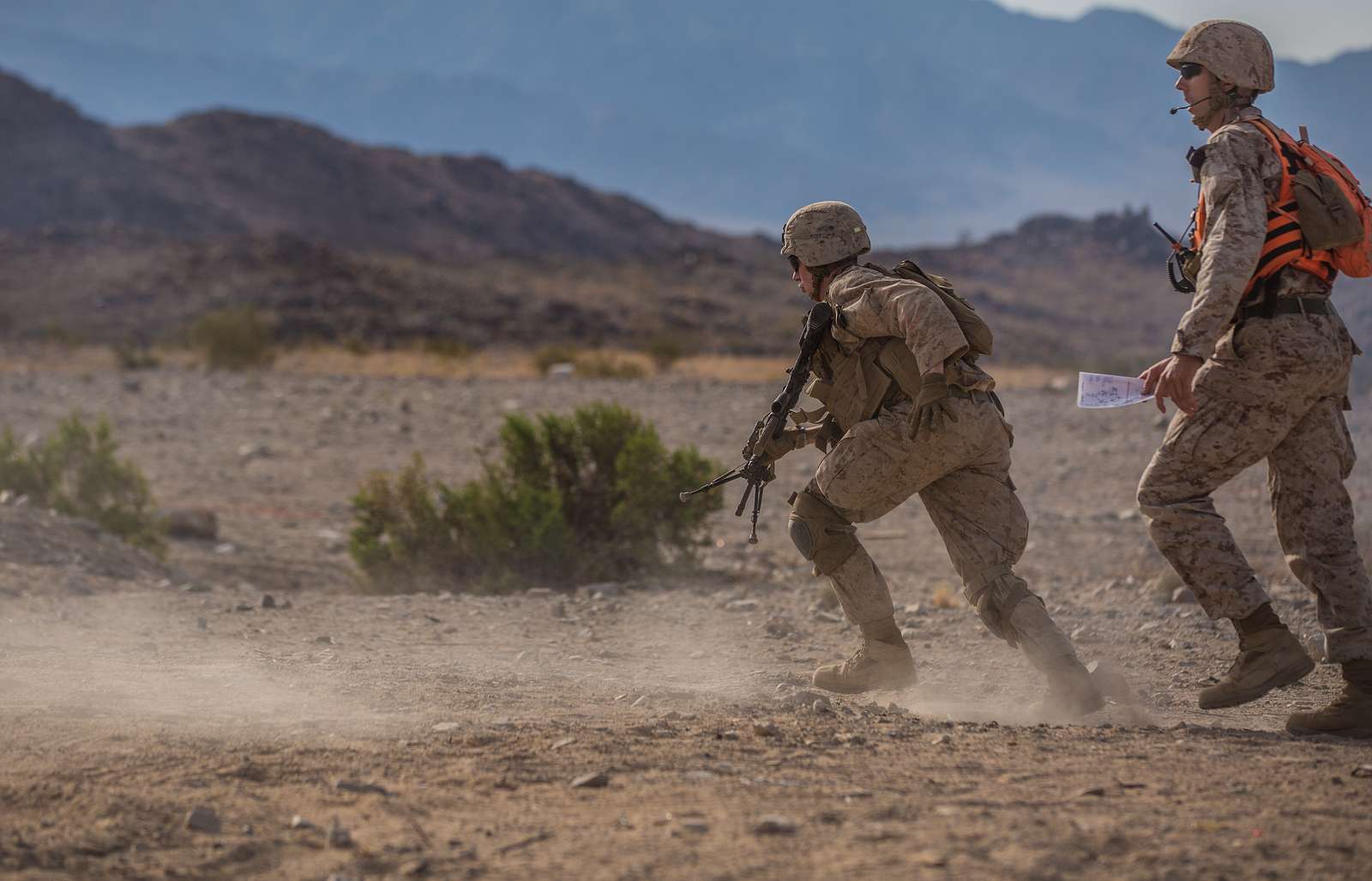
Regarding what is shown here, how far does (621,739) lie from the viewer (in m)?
3.91

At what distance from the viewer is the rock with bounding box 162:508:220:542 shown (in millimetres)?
10258

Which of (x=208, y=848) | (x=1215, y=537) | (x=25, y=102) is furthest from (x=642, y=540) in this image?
(x=25, y=102)

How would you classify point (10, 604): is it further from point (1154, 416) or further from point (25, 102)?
point (25, 102)

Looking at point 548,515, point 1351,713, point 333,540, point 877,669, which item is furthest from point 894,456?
point 333,540

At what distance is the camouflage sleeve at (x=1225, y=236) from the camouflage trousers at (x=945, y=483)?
28.1 inches

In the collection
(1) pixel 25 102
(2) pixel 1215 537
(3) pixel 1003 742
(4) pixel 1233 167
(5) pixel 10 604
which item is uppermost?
(1) pixel 25 102

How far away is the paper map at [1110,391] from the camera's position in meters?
4.16

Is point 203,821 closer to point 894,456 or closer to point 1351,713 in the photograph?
point 894,456

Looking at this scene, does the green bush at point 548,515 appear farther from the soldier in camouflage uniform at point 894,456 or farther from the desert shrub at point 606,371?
the desert shrub at point 606,371

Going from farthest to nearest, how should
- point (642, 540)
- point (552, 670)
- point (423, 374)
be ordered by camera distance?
point (423, 374), point (642, 540), point (552, 670)

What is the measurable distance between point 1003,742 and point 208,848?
7.07ft

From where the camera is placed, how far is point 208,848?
2992 mm

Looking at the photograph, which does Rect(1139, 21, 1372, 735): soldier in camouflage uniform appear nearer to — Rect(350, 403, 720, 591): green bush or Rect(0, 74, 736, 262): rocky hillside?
Rect(350, 403, 720, 591): green bush

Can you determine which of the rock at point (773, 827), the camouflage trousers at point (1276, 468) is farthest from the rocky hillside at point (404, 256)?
the rock at point (773, 827)
